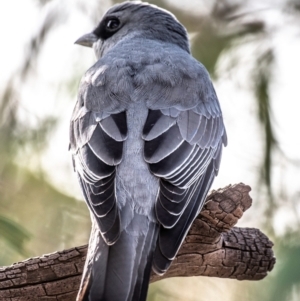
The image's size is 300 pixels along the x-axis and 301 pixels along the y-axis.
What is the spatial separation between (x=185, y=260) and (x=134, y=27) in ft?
9.02

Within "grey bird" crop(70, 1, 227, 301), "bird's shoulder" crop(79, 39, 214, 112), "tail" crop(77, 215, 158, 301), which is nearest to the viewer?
"tail" crop(77, 215, 158, 301)

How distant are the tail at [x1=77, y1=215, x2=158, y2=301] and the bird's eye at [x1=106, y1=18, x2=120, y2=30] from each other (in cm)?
318

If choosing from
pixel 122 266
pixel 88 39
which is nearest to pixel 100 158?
pixel 122 266

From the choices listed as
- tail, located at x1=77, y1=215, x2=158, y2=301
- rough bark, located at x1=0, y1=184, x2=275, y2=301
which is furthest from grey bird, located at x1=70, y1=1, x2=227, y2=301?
rough bark, located at x1=0, y1=184, x2=275, y2=301

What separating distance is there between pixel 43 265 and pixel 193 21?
3.66m

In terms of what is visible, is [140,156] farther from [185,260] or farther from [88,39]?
[88,39]

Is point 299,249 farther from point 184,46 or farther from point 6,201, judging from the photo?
point 6,201

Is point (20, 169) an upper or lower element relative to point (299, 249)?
upper

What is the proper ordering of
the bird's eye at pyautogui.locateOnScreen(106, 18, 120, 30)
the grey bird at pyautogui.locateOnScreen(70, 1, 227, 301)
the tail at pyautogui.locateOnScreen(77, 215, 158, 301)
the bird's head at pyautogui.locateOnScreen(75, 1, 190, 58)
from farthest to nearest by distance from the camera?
the bird's eye at pyautogui.locateOnScreen(106, 18, 120, 30) < the bird's head at pyautogui.locateOnScreen(75, 1, 190, 58) < the grey bird at pyautogui.locateOnScreen(70, 1, 227, 301) < the tail at pyautogui.locateOnScreen(77, 215, 158, 301)

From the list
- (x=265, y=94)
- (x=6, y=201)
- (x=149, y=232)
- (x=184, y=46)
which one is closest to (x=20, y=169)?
(x=6, y=201)

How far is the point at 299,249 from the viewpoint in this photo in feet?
18.6

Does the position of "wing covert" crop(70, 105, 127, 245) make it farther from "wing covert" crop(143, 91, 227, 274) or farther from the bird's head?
the bird's head

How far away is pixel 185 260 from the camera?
4.88m

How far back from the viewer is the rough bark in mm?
4668
